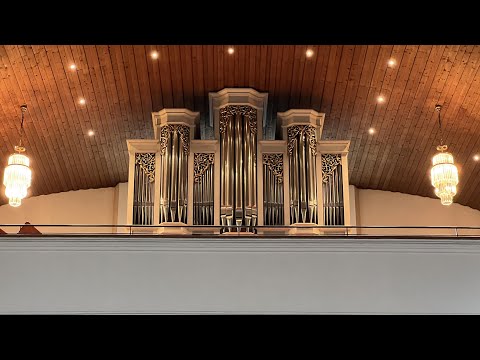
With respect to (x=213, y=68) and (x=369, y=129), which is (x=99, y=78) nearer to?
(x=213, y=68)

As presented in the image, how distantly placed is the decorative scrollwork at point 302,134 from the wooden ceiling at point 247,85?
48cm

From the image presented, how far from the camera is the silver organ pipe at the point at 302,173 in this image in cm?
1089

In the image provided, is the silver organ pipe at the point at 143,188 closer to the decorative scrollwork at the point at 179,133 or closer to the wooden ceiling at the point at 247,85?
the decorative scrollwork at the point at 179,133

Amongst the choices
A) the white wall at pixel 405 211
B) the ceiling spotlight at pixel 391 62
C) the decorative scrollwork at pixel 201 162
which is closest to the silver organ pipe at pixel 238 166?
the decorative scrollwork at pixel 201 162

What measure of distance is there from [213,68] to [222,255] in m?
3.59

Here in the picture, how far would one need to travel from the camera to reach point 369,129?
12125mm

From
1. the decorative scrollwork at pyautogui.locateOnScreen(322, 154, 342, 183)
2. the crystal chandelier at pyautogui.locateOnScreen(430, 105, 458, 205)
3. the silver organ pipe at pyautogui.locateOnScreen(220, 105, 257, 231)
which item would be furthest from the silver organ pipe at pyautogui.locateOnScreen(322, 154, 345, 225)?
the crystal chandelier at pyautogui.locateOnScreen(430, 105, 458, 205)

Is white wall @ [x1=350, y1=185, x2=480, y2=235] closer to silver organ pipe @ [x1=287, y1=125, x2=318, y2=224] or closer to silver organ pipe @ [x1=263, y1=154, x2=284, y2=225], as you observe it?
silver organ pipe @ [x1=287, y1=125, x2=318, y2=224]

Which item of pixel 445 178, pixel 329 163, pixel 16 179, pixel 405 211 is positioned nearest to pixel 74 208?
pixel 16 179

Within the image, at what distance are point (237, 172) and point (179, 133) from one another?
1.07 metres

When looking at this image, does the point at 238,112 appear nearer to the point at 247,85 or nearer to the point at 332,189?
the point at 247,85

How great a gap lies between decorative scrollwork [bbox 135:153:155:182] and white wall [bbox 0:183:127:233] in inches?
78.4

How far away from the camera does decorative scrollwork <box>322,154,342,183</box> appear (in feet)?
37.5
